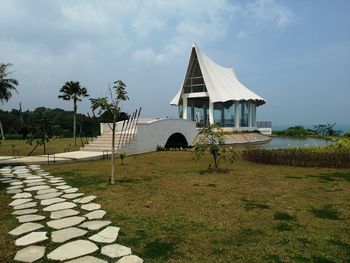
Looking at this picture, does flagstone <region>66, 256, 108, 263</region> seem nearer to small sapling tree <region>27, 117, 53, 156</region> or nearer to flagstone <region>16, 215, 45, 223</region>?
flagstone <region>16, 215, 45, 223</region>

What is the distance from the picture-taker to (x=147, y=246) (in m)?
3.78

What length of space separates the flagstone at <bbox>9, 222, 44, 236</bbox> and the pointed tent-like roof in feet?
87.7

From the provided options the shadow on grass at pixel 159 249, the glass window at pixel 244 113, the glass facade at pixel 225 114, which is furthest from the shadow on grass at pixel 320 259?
the glass window at pixel 244 113

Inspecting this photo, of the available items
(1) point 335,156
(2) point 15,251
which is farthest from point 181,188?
(1) point 335,156

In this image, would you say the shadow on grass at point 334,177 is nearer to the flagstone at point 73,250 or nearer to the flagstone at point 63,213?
the flagstone at point 63,213

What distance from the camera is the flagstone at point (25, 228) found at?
168 inches

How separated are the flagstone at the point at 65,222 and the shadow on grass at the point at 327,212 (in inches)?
149

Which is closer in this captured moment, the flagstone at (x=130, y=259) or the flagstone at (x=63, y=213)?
the flagstone at (x=130, y=259)

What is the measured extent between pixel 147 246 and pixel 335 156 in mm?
9328

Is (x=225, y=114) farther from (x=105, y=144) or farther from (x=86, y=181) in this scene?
(x=86, y=181)

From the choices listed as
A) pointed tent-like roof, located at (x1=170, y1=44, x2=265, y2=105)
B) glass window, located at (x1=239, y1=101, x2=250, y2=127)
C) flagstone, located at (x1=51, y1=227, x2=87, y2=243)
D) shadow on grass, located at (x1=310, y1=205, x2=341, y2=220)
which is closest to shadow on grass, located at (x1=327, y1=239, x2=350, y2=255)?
shadow on grass, located at (x1=310, y1=205, x2=341, y2=220)

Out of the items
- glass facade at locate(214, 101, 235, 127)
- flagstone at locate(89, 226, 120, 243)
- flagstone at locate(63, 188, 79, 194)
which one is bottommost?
flagstone at locate(89, 226, 120, 243)

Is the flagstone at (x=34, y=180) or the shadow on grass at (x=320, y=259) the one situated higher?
the flagstone at (x=34, y=180)

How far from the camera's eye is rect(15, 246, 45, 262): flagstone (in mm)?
3434
